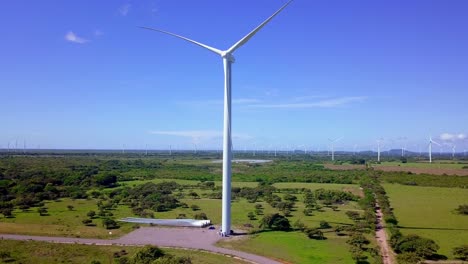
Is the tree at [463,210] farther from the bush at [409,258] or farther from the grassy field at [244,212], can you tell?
the bush at [409,258]

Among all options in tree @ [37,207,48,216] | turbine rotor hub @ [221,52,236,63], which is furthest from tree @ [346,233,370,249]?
tree @ [37,207,48,216]

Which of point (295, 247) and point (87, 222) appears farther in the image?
point (87, 222)

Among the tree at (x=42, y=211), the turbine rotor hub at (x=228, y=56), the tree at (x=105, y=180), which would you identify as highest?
the turbine rotor hub at (x=228, y=56)

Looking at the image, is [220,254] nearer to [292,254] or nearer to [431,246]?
[292,254]

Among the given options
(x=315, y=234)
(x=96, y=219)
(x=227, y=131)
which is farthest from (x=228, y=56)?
(x=96, y=219)

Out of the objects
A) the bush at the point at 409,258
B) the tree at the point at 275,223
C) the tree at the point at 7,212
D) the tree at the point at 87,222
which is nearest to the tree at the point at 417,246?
the bush at the point at 409,258

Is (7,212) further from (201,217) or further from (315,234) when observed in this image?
(315,234)
